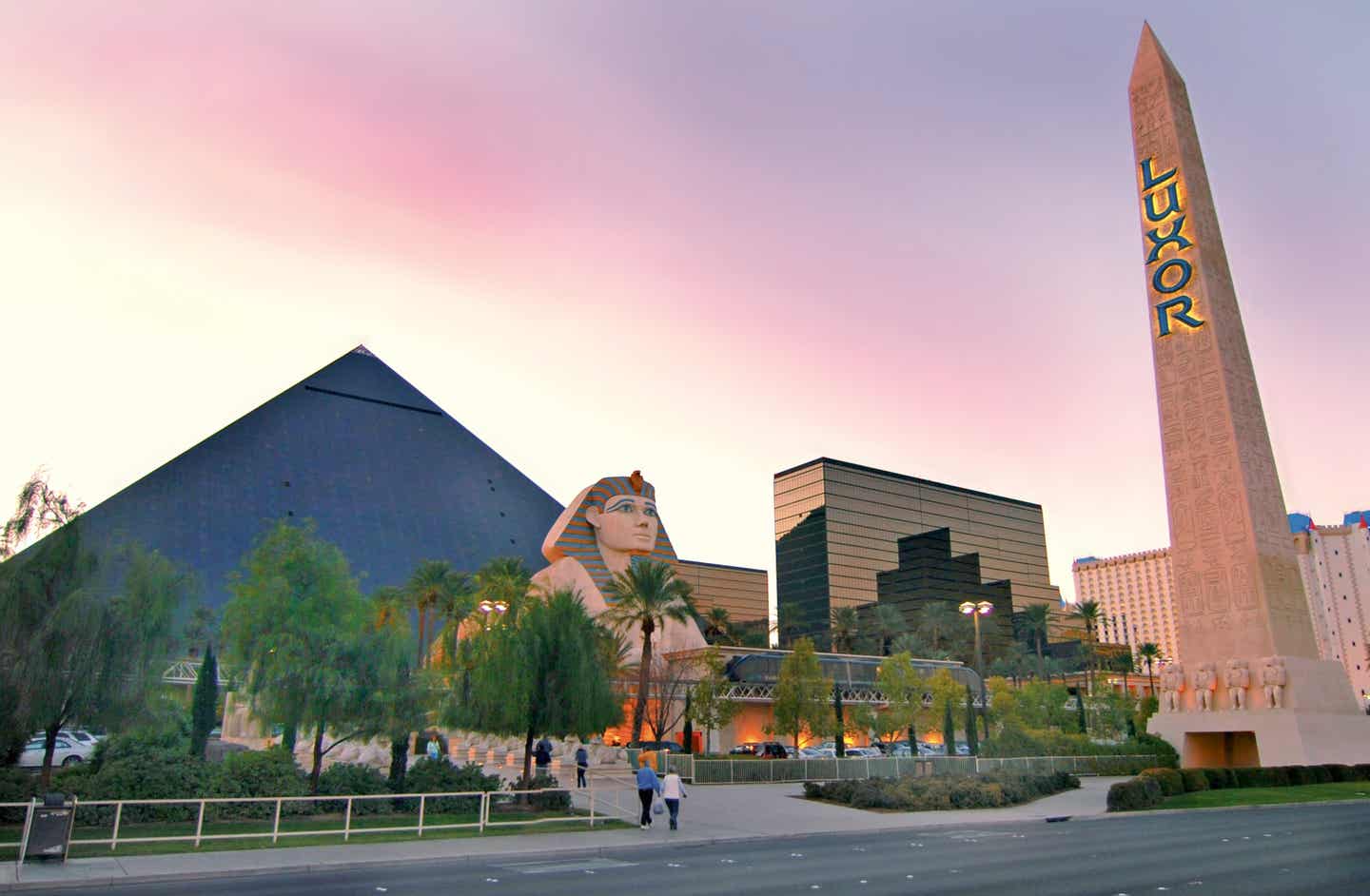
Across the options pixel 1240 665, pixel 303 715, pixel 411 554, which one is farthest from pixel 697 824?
pixel 411 554

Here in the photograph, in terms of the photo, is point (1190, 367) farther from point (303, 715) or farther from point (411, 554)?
point (411, 554)

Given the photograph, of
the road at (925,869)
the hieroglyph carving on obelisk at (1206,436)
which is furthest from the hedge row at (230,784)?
the hieroglyph carving on obelisk at (1206,436)

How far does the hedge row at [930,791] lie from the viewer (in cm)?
2491

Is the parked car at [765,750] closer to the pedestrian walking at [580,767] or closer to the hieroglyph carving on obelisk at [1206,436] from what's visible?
the pedestrian walking at [580,767]

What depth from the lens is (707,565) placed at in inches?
7279

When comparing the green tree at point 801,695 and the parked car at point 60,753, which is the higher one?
the green tree at point 801,695

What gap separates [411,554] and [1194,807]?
94530 mm

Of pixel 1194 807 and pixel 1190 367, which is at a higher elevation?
pixel 1190 367

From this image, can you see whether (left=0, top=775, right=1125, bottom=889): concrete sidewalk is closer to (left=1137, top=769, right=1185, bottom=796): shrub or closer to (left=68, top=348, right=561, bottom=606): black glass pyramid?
(left=1137, top=769, right=1185, bottom=796): shrub

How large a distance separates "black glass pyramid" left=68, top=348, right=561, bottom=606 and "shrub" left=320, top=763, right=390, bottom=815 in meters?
77.4

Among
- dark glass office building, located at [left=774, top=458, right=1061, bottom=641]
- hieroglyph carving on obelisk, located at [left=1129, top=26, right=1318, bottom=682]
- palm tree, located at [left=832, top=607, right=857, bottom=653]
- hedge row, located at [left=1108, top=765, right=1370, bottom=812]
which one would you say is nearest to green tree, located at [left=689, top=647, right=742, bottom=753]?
hedge row, located at [left=1108, top=765, right=1370, bottom=812]

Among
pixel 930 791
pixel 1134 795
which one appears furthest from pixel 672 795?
pixel 1134 795

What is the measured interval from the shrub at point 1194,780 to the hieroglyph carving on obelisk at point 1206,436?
275 inches

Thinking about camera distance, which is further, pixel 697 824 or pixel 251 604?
pixel 251 604
